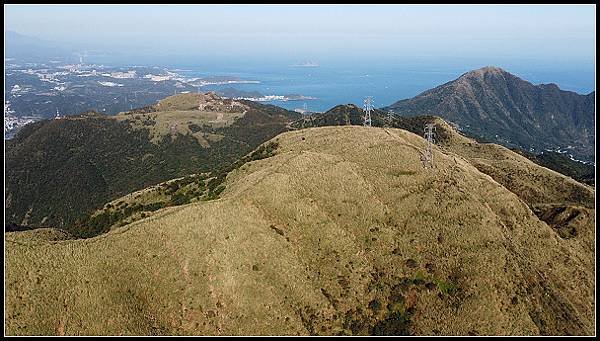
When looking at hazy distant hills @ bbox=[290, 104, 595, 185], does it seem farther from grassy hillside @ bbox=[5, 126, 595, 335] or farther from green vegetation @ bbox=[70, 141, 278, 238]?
grassy hillside @ bbox=[5, 126, 595, 335]

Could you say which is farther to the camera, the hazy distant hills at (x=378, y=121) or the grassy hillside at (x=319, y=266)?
the hazy distant hills at (x=378, y=121)

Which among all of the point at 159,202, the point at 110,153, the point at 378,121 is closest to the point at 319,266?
the point at 159,202

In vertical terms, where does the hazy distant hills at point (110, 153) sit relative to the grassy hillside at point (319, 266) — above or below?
below

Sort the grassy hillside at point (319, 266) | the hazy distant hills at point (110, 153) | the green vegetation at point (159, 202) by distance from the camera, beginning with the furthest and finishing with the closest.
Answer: the hazy distant hills at point (110, 153) < the green vegetation at point (159, 202) < the grassy hillside at point (319, 266)

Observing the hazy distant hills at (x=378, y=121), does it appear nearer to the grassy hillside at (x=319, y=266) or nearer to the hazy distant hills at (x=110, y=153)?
the hazy distant hills at (x=110, y=153)

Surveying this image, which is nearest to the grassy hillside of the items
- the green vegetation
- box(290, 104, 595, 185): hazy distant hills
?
the green vegetation

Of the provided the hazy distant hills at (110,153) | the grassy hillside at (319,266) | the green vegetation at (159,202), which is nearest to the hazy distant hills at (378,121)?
the hazy distant hills at (110,153)
